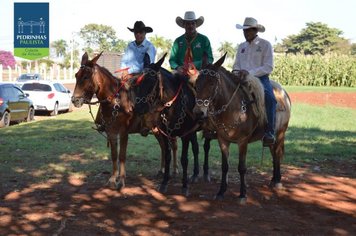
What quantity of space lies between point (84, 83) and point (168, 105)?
1337 millimetres

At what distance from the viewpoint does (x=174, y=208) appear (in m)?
7.03

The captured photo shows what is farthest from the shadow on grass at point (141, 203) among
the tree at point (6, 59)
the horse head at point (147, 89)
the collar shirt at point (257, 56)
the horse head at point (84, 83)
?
the tree at point (6, 59)

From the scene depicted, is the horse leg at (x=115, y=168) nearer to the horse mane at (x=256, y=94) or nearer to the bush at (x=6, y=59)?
the horse mane at (x=256, y=94)

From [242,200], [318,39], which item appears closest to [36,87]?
[242,200]

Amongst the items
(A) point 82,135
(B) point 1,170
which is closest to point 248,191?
(B) point 1,170

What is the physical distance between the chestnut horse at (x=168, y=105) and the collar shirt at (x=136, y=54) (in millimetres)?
1065

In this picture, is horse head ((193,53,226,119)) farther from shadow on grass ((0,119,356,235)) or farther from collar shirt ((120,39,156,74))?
collar shirt ((120,39,156,74))

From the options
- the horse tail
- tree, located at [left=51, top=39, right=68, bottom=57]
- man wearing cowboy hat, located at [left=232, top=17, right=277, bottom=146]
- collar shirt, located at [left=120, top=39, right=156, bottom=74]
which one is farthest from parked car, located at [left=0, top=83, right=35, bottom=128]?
tree, located at [left=51, top=39, right=68, bottom=57]

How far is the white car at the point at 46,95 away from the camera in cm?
2464

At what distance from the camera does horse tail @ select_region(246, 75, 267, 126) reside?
24.6 feet

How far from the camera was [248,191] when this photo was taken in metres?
8.09

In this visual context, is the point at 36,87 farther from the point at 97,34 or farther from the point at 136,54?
the point at 97,34

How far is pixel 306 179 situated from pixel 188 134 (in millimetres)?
2818

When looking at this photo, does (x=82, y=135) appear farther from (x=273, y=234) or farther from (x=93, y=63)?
(x=273, y=234)
